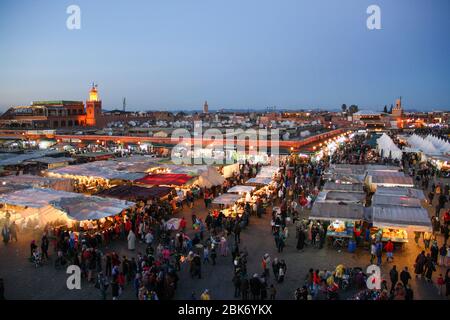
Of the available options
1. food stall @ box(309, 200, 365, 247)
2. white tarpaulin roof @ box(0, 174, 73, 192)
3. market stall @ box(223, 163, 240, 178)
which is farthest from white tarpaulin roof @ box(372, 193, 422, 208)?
white tarpaulin roof @ box(0, 174, 73, 192)

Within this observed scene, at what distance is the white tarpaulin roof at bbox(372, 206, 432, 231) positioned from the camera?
10406mm

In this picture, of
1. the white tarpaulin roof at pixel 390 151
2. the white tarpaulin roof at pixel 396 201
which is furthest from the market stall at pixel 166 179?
the white tarpaulin roof at pixel 390 151

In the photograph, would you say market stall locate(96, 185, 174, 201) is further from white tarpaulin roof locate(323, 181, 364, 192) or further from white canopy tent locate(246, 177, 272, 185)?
white tarpaulin roof locate(323, 181, 364, 192)

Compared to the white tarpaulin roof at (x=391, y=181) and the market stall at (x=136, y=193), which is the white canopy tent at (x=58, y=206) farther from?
the white tarpaulin roof at (x=391, y=181)

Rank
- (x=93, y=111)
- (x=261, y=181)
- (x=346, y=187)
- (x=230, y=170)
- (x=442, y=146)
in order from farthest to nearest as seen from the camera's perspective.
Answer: (x=93, y=111)
(x=442, y=146)
(x=230, y=170)
(x=261, y=181)
(x=346, y=187)

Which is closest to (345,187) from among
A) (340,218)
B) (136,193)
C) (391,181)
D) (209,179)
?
(391,181)

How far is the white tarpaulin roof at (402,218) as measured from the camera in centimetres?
1041

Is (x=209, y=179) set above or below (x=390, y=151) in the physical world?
below

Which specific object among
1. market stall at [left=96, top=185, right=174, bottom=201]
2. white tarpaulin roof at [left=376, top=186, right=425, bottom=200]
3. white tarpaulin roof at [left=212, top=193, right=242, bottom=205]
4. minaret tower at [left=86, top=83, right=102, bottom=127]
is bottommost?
white tarpaulin roof at [left=212, top=193, right=242, bottom=205]

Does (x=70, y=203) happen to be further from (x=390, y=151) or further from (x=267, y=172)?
(x=390, y=151)

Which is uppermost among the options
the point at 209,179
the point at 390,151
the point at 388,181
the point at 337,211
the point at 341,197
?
the point at 390,151

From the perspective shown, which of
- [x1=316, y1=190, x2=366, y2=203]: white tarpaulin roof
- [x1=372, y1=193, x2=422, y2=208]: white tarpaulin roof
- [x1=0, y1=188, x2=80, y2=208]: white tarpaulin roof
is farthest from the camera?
[x1=316, y1=190, x2=366, y2=203]: white tarpaulin roof

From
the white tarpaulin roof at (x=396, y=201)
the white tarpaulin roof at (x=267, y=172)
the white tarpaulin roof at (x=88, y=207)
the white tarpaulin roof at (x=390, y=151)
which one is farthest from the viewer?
the white tarpaulin roof at (x=390, y=151)

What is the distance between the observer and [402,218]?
1077 cm
